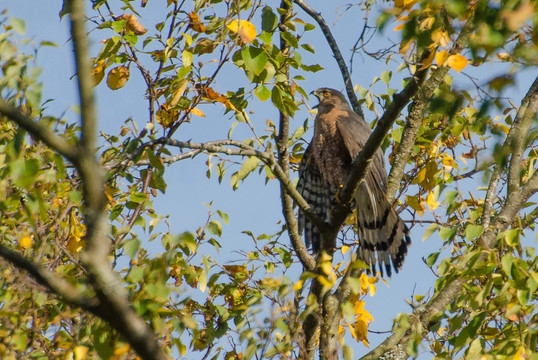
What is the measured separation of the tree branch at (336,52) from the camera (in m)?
4.82

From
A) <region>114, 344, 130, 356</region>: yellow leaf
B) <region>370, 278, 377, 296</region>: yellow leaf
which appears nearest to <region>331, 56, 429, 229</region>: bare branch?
<region>370, 278, 377, 296</region>: yellow leaf

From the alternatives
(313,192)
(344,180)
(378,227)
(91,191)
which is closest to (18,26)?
(91,191)

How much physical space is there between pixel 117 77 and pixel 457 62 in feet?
7.27

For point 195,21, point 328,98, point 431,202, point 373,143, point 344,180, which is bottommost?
point 373,143

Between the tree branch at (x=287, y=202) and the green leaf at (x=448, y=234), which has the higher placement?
the tree branch at (x=287, y=202)

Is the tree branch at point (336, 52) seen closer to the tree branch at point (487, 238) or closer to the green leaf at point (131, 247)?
the tree branch at point (487, 238)

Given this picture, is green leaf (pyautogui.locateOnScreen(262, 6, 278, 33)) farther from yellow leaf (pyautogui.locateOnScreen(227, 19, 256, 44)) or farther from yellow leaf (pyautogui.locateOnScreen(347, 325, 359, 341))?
yellow leaf (pyautogui.locateOnScreen(347, 325, 359, 341))

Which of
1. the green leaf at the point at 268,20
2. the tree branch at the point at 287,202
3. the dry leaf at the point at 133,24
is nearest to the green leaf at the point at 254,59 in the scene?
the green leaf at the point at 268,20

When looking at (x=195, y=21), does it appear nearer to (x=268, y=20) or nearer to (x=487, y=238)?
(x=268, y=20)

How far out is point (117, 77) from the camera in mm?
3883

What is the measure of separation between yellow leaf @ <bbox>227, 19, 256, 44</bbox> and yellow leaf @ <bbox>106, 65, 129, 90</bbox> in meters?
1.09

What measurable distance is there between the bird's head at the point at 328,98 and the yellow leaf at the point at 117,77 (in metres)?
2.94

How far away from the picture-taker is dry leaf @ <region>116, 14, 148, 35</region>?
149 inches

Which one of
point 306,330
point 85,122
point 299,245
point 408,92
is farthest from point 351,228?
point 85,122
